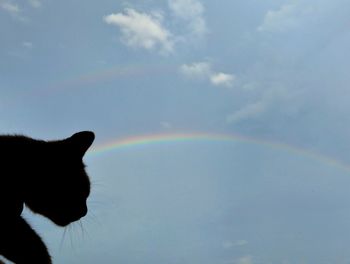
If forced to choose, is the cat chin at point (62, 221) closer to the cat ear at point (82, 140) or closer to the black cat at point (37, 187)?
the black cat at point (37, 187)

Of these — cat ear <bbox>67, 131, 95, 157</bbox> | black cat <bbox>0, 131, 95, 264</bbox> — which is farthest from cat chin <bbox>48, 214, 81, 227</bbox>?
cat ear <bbox>67, 131, 95, 157</bbox>

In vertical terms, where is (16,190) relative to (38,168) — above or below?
below

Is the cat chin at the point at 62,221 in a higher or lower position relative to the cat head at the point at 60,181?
lower

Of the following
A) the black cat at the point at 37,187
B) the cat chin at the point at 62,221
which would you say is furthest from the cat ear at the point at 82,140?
the cat chin at the point at 62,221

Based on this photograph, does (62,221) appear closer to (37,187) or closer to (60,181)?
(60,181)

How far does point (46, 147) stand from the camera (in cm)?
538

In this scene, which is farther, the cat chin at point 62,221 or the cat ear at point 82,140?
the cat chin at point 62,221

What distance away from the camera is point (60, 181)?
208 inches

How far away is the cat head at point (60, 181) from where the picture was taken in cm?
503

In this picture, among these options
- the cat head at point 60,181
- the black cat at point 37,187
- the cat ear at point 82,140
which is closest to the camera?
the black cat at point 37,187

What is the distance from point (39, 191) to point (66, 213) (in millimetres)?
718

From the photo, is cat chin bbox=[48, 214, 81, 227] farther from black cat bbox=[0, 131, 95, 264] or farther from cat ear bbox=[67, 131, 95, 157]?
cat ear bbox=[67, 131, 95, 157]

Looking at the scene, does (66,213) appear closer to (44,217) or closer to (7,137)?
(44,217)

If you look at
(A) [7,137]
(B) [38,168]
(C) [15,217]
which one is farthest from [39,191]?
(A) [7,137]
